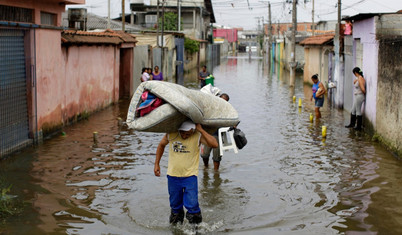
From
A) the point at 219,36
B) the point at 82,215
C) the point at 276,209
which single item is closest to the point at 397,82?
the point at 276,209

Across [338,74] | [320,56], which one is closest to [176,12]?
[320,56]

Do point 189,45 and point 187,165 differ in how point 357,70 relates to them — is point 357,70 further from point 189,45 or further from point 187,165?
point 189,45

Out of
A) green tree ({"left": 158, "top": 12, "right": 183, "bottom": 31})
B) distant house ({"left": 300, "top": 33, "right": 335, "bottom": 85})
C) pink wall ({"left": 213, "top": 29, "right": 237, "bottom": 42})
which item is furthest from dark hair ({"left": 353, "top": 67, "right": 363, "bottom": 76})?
pink wall ({"left": 213, "top": 29, "right": 237, "bottom": 42})

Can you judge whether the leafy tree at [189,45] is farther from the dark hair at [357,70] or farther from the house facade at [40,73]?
the dark hair at [357,70]

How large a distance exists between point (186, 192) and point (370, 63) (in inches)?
368

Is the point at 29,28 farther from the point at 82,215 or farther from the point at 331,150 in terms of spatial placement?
the point at 331,150

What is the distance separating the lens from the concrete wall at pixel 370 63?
14.2 m

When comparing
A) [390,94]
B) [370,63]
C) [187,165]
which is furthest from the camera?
[370,63]

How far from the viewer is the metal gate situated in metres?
11.2

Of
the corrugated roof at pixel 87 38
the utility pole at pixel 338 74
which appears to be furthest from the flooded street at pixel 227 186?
the utility pole at pixel 338 74

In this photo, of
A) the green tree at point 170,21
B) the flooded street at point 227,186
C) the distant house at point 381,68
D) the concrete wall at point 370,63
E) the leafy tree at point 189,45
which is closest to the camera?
the flooded street at point 227,186

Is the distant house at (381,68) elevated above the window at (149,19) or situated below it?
below

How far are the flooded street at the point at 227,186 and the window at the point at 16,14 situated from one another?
2.78m

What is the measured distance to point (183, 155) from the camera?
23.1ft
